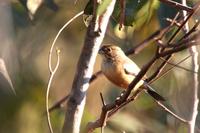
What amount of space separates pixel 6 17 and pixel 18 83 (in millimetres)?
199

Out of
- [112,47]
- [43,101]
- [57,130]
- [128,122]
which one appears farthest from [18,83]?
[112,47]

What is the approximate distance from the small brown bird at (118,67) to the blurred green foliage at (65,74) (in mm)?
66

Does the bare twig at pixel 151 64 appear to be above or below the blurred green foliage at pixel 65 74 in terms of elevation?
above

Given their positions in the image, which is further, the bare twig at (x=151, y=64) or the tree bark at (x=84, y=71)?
the tree bark at (x=84, y=71)

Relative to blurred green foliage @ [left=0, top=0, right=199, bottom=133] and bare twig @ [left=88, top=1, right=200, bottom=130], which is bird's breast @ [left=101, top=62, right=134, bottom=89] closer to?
blurred green foliage @ [left=0, top=0, right=199, bottom=133]

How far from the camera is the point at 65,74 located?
3.39 m

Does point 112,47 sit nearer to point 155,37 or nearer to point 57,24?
point 57,24

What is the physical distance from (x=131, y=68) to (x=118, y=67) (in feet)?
0.37

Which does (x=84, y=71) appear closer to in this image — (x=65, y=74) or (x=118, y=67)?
(x=118, y=67)

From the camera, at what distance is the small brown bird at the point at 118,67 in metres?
2.92

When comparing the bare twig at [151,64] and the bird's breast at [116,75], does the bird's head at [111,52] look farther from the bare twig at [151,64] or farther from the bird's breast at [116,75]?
the bare twig at [151,64]

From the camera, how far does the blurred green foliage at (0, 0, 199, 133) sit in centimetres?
161

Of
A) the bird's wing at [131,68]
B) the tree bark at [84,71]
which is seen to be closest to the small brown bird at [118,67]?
the bird's wing at [131,68]

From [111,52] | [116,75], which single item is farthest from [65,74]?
[116,75]
